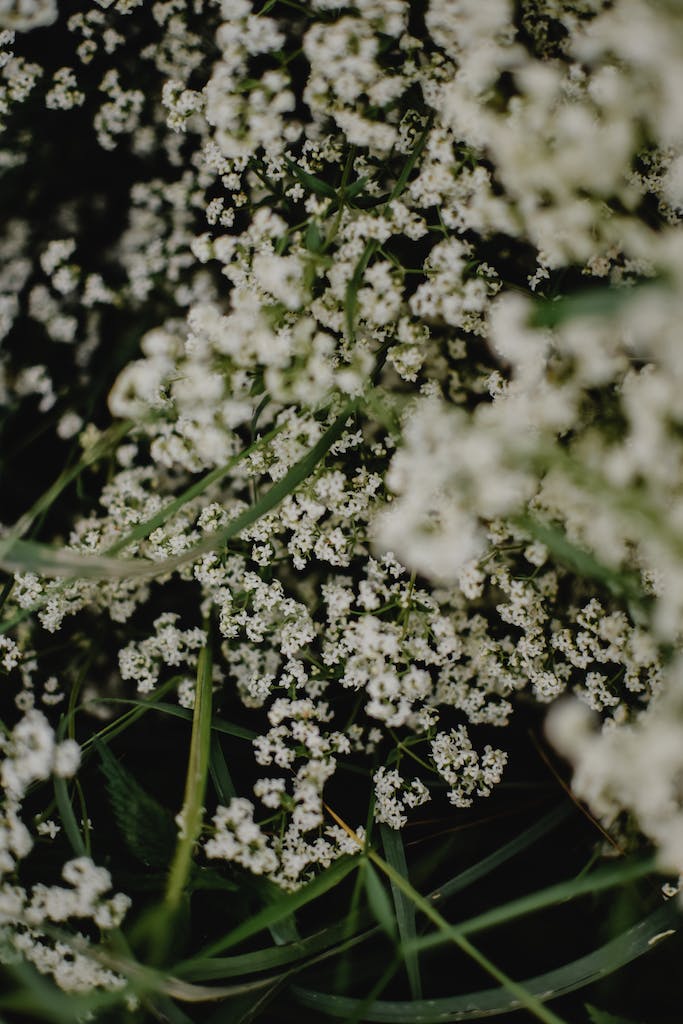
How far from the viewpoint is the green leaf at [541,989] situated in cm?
124

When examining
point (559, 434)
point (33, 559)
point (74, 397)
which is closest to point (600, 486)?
point (559, 434)

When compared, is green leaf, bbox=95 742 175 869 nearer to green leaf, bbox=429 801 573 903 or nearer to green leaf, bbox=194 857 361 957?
→ green leaf, bbox=194 857 361 957

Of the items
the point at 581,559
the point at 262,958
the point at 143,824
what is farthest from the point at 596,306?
the point at 262,958

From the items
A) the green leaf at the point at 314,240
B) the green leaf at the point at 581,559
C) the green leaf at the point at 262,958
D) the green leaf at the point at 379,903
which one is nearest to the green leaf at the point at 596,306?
the green leaf at the point at 581,559

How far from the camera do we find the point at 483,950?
1.52 metres

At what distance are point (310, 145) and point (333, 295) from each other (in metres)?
0.31

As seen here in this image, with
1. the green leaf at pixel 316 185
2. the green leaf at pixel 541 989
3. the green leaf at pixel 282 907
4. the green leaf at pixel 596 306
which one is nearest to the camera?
the green leaf at pixel 596 306

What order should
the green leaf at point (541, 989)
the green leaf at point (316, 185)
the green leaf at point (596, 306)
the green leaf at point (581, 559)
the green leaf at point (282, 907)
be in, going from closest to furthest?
the green leaf at point (596, 306) < the green leaf at point (581, 559) < the green leaf at point (282, 907) < the green leaf at point (316, 185) < the green leaf at point (541, 989)

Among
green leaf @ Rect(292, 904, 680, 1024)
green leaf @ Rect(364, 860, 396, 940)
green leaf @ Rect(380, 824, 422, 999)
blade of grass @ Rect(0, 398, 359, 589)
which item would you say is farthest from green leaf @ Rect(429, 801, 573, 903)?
blade of grass @ Rect(0, 398, 359, 589)

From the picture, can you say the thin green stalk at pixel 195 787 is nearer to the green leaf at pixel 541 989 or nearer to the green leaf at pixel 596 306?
the green leaf at pixel 541 989

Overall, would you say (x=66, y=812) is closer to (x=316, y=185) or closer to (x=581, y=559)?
(x=581, y=559)

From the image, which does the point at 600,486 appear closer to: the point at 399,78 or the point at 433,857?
the point at 399,78

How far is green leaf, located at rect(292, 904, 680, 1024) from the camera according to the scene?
4.08ft

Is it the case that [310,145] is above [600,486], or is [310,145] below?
above
